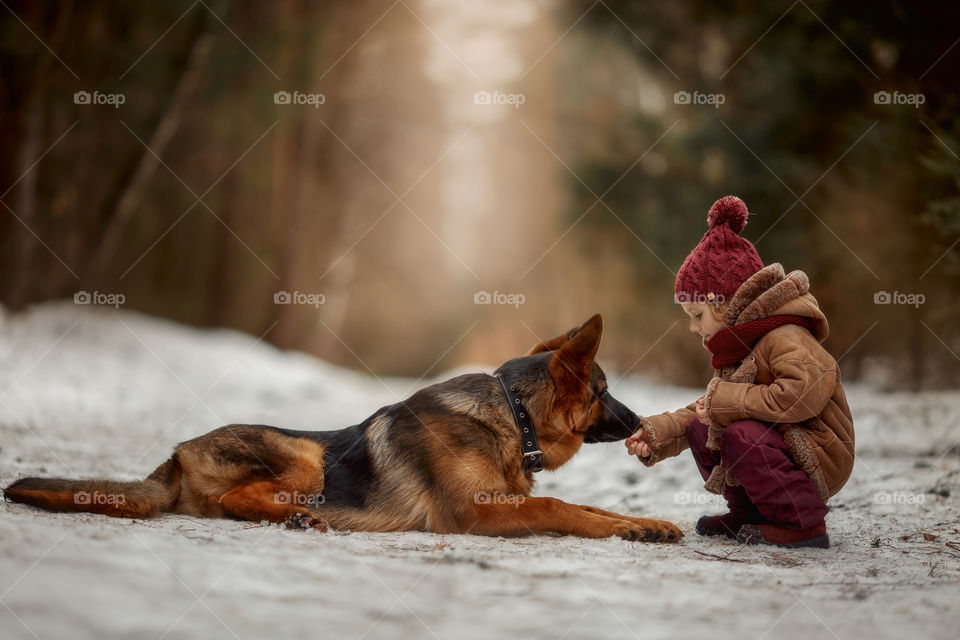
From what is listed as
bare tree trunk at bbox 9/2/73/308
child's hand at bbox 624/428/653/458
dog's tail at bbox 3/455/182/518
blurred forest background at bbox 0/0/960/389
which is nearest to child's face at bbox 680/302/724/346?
child's hand at bbox 624/428/653/458

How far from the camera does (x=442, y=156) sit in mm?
25094

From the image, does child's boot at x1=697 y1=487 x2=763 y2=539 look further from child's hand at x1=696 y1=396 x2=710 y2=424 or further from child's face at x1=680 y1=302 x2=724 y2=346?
child's face at x1=680 y1=302 x2=724 y2=346

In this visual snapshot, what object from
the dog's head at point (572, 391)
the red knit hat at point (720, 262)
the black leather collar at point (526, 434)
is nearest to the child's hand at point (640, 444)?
the dog's head at point (572, 391)

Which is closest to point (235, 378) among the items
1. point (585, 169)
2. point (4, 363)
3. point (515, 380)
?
point (4, 363)

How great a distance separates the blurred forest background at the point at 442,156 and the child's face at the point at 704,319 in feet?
14.0

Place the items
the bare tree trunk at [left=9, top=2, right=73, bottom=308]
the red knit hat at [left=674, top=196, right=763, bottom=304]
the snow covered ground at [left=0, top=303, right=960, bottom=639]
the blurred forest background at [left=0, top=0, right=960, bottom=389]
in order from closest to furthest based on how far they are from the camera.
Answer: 1. the snow covered ground at [left=0, top=303, right=960, bottom=639]
2. the red knit hat at [left=674, top=196, right=763, bottom=304]
3. the blurred forest background at [left=0, top=0, right=960, bottom=389]
4. the bare tree trunk at [left=9, top=2, right=73, bottom=308]

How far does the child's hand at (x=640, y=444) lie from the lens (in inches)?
174

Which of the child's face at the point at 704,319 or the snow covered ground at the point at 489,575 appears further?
the child's face at the point at 704,319

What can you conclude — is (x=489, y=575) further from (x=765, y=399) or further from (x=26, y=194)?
(x=26, y=194)

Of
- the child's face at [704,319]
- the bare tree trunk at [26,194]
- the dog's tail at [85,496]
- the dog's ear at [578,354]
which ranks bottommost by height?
the dog's tail at [85,496]

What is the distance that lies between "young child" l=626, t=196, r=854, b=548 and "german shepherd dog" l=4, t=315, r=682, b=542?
529 mm

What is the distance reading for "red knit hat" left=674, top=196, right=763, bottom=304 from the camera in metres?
4.21

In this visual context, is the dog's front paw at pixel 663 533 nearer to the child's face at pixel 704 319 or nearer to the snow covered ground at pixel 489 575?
the snow covered ground at pixel 489 575

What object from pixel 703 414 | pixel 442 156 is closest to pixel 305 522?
pixel 703 414
